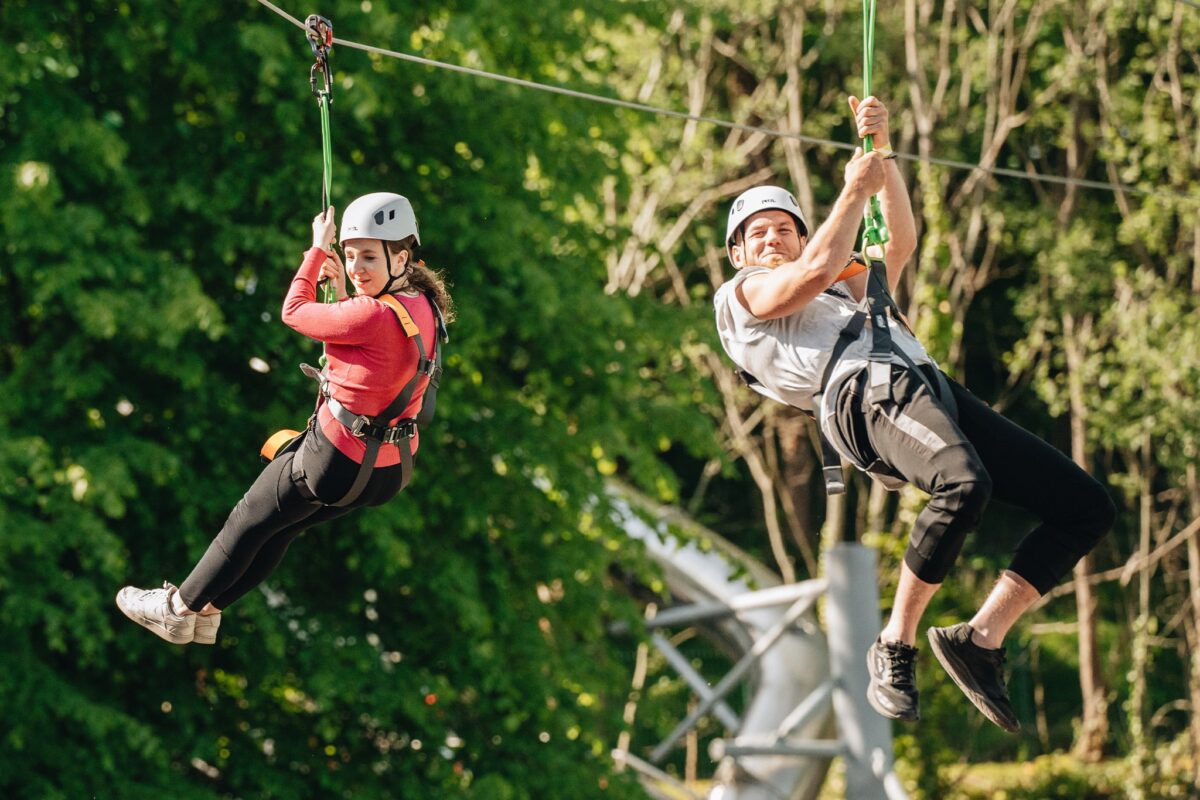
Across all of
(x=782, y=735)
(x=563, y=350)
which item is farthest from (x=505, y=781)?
(x=782, y=735)

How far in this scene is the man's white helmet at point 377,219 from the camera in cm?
531

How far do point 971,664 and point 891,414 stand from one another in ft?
2.78

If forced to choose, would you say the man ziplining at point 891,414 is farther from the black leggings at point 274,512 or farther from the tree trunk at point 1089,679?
the tree trunk at point 1089,679

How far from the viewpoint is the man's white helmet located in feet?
17.4

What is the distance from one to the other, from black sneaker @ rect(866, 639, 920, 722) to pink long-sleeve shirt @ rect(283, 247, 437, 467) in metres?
1.66

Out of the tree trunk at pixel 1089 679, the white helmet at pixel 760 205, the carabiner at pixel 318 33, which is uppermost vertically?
the carabiner at pixel 318 33

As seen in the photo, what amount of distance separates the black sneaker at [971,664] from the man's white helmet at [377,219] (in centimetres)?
203

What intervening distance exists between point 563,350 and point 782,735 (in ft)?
15.0

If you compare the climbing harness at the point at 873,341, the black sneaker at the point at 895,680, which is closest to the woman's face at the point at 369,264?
the climbing harness at the point at 873,341

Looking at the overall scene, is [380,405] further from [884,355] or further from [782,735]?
[782,735]

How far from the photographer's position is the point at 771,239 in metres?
5.28

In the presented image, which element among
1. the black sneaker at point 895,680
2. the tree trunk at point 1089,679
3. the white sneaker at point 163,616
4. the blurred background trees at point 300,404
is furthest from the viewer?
the tree trunk at point 1089,679

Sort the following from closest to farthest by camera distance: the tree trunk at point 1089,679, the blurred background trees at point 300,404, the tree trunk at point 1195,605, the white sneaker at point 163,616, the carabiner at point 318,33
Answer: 1. the carabiner at point 318,33
2. the white sneaker at point 163,616
3. the blurred background trees at point 300,404
4. the tree trunk at point 1195,605
5. the tree trunk at point 1089,679

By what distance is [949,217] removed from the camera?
1900 centimetres
